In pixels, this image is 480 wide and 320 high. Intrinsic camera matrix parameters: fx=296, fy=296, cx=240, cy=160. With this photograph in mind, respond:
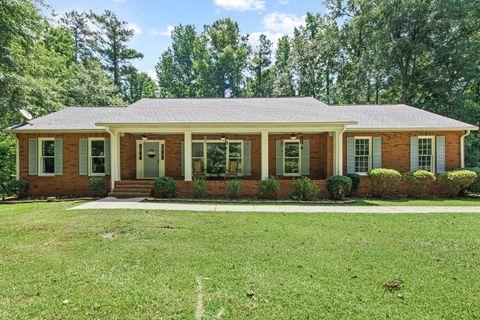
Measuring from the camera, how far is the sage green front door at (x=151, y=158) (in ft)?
49.0

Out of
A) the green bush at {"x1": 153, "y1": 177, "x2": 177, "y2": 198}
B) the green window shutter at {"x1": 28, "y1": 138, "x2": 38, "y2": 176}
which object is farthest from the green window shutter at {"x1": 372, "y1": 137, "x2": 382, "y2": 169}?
the green window shutter at {"x1": 28, "y1": 138, "x2": 38, "y2": 176}

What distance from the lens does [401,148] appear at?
13.8 m

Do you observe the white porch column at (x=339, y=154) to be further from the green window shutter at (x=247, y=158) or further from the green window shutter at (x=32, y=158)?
the green window shutter at (x=32, y=158)

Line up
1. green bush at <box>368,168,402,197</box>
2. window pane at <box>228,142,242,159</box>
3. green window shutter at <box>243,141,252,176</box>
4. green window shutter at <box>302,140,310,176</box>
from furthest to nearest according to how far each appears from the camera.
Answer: window pane at <box>228,142,242,159</box> → green window shutter at <box>243,141,252,176</box> → green window shutter at <box>302,140,310,176</box> → green bush at <box>368,168,402,197</box>

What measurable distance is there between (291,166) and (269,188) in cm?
355

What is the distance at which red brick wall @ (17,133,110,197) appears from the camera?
1340 centimetres

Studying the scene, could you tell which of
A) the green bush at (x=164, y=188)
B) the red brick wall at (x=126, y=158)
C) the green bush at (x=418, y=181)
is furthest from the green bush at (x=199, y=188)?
the green bush at (x=418, y=181)

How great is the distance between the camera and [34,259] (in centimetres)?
475

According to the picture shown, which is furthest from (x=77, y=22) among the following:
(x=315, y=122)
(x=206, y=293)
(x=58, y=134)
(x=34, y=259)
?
(x=206, y=293)

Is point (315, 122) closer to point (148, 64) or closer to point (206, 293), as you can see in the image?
point (206, 293)

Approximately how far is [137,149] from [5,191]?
18.6ft

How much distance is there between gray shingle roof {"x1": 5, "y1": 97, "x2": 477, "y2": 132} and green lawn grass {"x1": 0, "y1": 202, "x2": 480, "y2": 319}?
19.9 ft

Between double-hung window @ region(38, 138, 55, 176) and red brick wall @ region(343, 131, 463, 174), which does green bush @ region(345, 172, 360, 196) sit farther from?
double-hung window @ region(38, 138, 55, 176)

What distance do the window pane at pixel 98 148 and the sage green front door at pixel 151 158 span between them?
1.75 m
